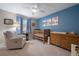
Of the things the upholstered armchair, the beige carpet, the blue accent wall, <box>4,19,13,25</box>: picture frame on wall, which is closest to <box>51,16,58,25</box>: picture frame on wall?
the blue accent wall

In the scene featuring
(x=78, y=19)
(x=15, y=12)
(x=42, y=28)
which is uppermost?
(x=15, y=12)

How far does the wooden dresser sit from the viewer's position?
3696mm

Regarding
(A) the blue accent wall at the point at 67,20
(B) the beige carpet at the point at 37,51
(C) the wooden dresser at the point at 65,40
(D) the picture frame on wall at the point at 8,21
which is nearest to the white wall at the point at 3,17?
(D) the picture frame on wall at the point at 8,21

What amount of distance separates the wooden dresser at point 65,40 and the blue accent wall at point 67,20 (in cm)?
22

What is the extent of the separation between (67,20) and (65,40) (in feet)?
2.50

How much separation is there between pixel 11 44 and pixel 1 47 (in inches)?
17.0

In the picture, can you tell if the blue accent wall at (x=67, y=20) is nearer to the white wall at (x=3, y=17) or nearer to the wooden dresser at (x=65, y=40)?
the wooden dresser at (x=65, y=40)

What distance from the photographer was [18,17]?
156 inches

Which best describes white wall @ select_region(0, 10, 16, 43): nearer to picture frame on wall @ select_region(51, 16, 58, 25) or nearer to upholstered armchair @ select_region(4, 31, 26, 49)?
upholstered armchair @ select_region(4, 31, 26, 49)

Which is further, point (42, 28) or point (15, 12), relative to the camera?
→ point (42, 28)

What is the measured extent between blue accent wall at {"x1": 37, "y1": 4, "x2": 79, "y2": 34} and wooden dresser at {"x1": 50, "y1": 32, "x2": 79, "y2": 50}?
0.72ft

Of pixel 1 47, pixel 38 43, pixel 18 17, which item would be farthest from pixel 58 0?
pixel 1 47

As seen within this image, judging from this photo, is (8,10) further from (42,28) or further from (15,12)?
(42,28)

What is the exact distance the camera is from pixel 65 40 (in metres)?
4.06
